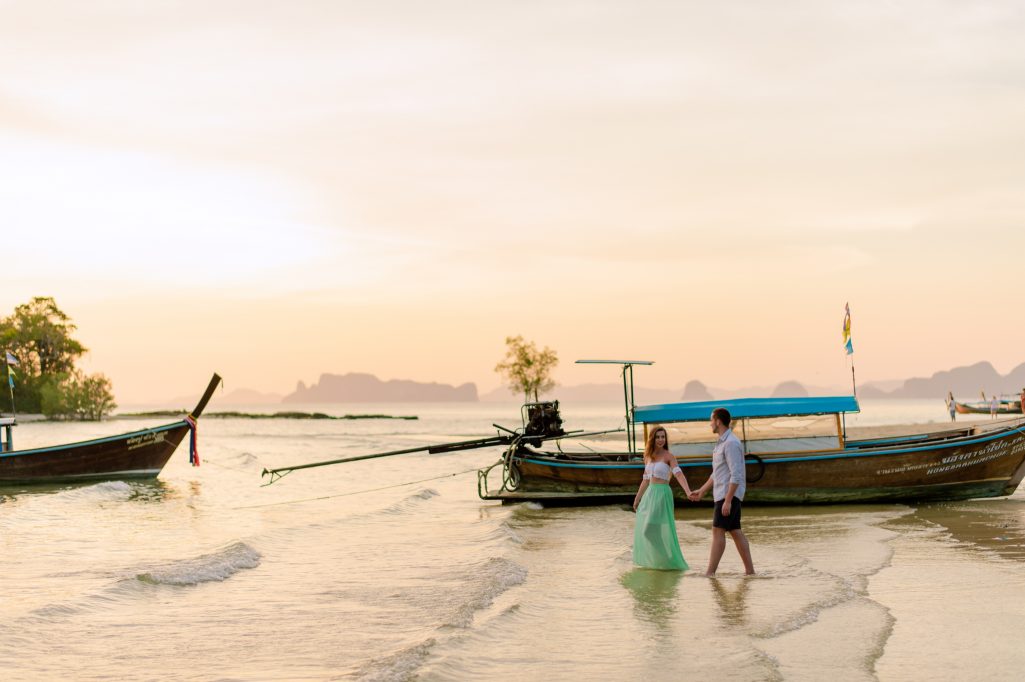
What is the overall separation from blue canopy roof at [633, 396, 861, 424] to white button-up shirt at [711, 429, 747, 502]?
794 cm

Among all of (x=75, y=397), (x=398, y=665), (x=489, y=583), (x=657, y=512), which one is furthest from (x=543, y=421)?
(x=75, y=397)

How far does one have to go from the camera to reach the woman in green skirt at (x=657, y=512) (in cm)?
1111

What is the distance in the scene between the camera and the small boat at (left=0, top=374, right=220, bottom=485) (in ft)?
93.7

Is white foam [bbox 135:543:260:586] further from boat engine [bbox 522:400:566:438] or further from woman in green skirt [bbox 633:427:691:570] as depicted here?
boat engine [bbox 522:400:566:438]

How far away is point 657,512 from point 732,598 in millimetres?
1766

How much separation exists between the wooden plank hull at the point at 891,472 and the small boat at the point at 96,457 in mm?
16850

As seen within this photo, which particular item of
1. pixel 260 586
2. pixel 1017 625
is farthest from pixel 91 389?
pixel 1017 625

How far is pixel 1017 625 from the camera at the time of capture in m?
8.38

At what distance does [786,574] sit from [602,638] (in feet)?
13.0

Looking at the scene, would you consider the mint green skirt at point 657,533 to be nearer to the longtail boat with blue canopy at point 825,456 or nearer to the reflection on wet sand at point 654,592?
the reflection on wet sand at point 654,592

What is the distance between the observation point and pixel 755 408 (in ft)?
59.2

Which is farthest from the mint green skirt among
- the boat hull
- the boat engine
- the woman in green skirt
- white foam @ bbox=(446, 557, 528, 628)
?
the boat hull

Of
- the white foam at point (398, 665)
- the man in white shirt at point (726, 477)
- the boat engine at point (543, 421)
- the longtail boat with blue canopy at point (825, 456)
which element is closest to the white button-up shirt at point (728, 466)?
the man in white shirt at point (726, 477)

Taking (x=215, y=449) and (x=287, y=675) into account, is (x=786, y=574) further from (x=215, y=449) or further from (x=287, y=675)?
(x=215, y=449)
